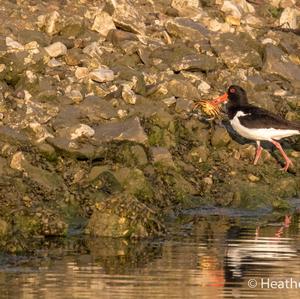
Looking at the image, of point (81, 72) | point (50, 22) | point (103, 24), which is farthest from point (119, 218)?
point (103, 24)

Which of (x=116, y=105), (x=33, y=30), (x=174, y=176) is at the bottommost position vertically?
(x=174, y=176)

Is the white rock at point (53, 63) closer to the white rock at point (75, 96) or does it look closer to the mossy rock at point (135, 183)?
the white rock at point (75, 96)

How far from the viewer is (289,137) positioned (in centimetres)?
2509

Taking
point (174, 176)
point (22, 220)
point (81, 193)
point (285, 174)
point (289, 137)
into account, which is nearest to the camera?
point (22, 220)

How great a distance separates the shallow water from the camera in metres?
14.9

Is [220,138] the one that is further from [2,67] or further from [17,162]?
[17,162]

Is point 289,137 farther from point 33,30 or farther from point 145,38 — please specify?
point 33,30

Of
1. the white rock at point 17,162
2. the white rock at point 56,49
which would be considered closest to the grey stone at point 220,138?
the white rock at point 56,49

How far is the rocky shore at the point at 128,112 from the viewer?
19000 mm

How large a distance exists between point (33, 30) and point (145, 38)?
2559mm

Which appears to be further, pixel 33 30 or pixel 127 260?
pixel 33 30

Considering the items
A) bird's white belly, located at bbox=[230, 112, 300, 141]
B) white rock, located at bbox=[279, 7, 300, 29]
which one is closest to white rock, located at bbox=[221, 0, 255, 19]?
white rock, located at bbox=[279, 7, 300, 29]

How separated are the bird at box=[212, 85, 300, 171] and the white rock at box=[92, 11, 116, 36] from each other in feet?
9.35

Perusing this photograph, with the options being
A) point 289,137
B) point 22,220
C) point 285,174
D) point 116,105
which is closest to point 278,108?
point 289,137
